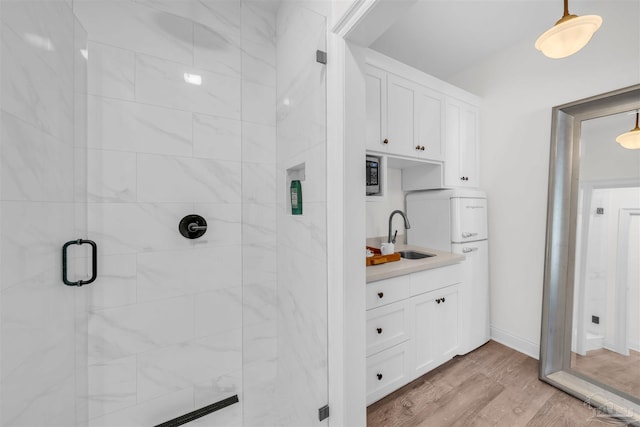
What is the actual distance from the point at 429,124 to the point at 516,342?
6.75ft

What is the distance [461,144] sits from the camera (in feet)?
7.55

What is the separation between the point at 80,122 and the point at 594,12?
3.30m

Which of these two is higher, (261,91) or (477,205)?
(261,91)

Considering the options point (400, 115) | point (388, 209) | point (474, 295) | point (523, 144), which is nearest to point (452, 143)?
point (523, 144)

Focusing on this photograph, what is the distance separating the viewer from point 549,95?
6.64 feet

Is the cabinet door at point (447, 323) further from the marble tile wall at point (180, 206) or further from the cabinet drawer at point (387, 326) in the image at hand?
the marble tile wall at point (180, 206)

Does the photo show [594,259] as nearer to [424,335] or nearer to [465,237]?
[465,237]

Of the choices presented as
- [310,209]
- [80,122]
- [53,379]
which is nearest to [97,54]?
[80,122]

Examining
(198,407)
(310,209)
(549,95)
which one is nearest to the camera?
(310,209)

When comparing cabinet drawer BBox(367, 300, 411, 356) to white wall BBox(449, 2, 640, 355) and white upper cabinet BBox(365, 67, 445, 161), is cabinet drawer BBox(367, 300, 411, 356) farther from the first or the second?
white wall BBox(449, 2, 640, 355)

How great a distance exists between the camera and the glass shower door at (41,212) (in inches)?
29.1

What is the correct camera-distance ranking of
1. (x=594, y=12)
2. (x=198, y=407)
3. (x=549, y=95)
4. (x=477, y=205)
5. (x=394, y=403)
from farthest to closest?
(x=477, y=205)
(x=549, y=95)
(x=594, y=12)
(x=394, y=403)
(x=198, y=407)

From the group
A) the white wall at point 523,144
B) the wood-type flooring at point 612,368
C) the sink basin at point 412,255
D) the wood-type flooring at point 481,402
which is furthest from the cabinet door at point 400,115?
the wood-type flooring at point 612,368

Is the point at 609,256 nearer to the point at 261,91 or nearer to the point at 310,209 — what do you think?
the point at 310,209
